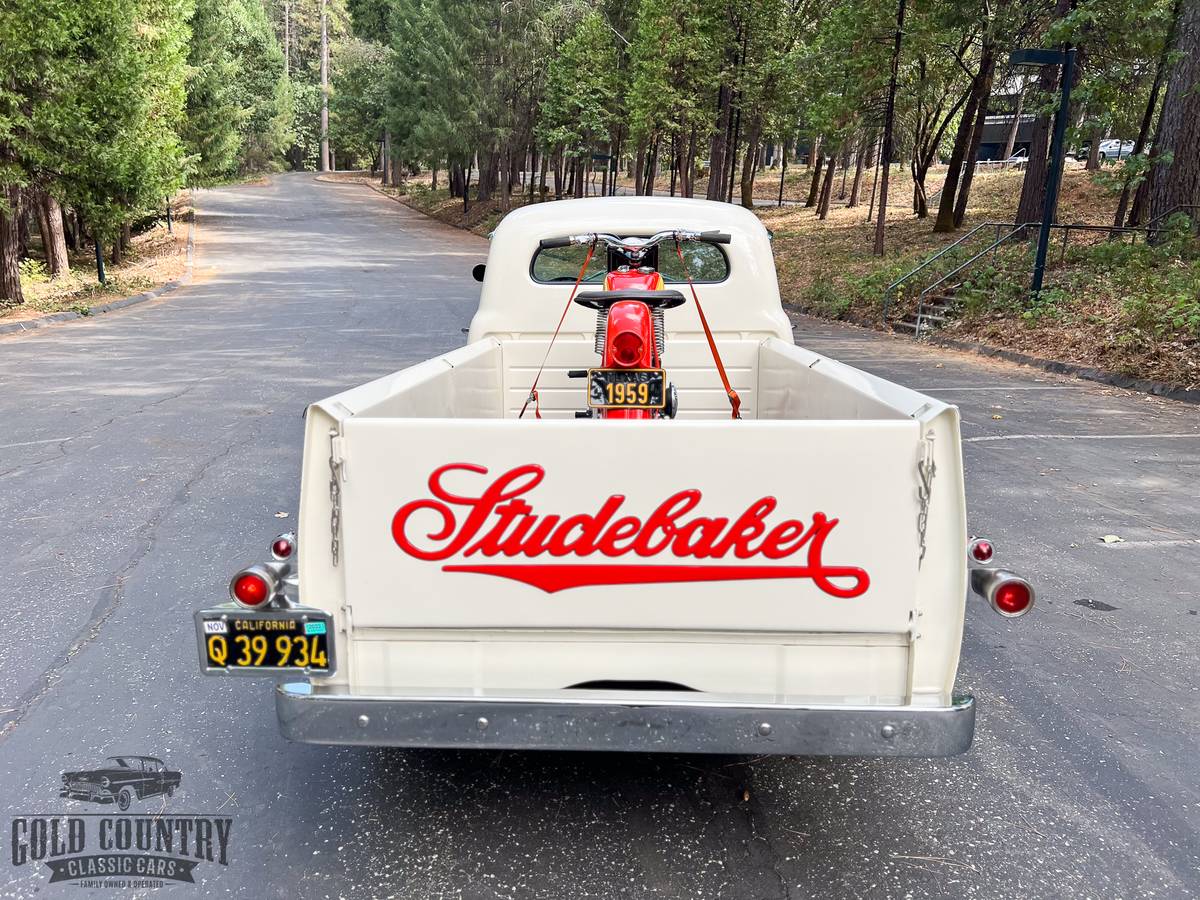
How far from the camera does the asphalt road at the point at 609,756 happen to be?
9.09 ft

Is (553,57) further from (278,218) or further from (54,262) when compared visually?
(54,262)

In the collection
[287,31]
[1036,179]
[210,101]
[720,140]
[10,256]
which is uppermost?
[287,31]

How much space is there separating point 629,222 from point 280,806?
4010 mm

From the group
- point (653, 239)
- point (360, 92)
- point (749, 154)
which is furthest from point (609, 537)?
point (360, 92)

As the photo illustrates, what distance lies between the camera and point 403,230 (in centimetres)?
3884

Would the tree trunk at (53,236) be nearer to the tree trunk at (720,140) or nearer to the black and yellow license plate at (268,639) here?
the tree trunk at (720,140)

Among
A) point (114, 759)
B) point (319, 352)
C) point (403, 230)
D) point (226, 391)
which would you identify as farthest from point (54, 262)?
point (114, 759)

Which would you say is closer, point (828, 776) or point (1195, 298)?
point (828, 776)

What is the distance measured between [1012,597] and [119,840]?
293cm

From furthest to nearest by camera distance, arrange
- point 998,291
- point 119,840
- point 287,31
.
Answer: point 287,31 < point 998,291 < point 119,840

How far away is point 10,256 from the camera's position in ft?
55.8

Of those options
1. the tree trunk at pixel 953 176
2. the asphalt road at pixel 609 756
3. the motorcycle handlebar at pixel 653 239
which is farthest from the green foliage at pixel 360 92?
the motorcycle handlebar at pixel 653 239

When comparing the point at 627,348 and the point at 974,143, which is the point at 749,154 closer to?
the point at 974,143

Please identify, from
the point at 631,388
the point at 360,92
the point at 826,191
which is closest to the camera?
the point at 631,388
